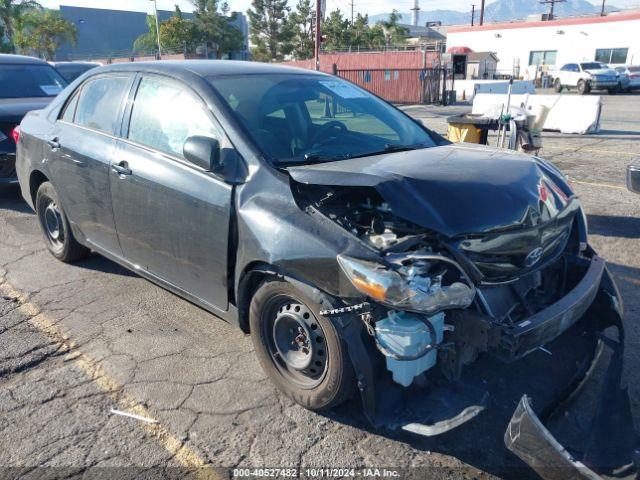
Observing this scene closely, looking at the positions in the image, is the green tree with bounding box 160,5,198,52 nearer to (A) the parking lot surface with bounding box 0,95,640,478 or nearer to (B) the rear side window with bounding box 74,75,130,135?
(B) the rear side window with bounding box 74,75,130,135

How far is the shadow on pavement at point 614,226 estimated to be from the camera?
593cm

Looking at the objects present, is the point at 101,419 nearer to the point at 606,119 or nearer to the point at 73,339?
the point at 73,339

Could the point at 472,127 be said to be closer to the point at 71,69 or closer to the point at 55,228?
the point at 55,228

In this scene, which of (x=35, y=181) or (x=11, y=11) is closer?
(x=35, y=181)

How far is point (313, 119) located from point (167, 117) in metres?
0.99

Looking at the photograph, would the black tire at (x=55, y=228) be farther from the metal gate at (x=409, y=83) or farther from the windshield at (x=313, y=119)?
the metal gate at (x=409, y=83)

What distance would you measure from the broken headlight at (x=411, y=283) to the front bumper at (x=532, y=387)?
25cm

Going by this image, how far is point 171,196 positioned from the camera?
3.46 m

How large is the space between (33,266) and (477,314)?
4.34m

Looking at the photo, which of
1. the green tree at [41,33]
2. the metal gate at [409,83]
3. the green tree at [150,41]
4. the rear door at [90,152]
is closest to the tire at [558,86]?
the metal gate at [409,83]

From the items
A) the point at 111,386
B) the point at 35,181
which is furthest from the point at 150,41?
the point at 111,386

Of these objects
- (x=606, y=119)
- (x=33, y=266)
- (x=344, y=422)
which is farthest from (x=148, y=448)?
(x=606, y=119)

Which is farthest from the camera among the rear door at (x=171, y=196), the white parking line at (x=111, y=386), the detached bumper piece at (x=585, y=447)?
the rear door at (x=171, y=196)

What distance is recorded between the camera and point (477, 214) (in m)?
2.70
